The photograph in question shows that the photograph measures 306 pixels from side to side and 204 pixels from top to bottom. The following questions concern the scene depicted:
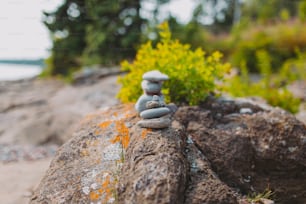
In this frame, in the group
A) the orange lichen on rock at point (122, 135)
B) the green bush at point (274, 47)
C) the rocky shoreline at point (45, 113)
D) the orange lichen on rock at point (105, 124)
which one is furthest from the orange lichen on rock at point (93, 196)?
the green bush at point (274, 47)

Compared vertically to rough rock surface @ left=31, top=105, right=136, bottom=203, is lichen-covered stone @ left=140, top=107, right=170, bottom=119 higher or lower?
higher

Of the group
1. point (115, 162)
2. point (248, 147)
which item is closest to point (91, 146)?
point (115, 162)

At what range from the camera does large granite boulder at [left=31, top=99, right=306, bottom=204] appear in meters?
2.22

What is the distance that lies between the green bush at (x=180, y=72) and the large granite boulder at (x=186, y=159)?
24 centimetres

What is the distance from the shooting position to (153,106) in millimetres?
2697

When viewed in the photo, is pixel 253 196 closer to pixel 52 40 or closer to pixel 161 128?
pixel 161 128

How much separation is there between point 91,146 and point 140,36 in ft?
25.8

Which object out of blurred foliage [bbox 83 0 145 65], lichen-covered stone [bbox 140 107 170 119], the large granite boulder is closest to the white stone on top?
lichen-covered stone [bbox 140 107 170 119]

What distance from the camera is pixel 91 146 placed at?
292 centimetres

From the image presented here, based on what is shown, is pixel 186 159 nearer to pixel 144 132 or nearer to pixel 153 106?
pixel 144 132

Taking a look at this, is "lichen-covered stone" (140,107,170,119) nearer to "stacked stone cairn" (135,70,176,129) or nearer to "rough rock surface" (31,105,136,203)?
"stacked stone cairn" (135,70,176,129)

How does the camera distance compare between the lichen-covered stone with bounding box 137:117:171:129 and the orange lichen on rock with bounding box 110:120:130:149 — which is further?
the orange lichen on rock with bounding box 110:120:130:149

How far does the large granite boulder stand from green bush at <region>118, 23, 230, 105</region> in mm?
238

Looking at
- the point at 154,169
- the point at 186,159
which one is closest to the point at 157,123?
the point at 186,159
